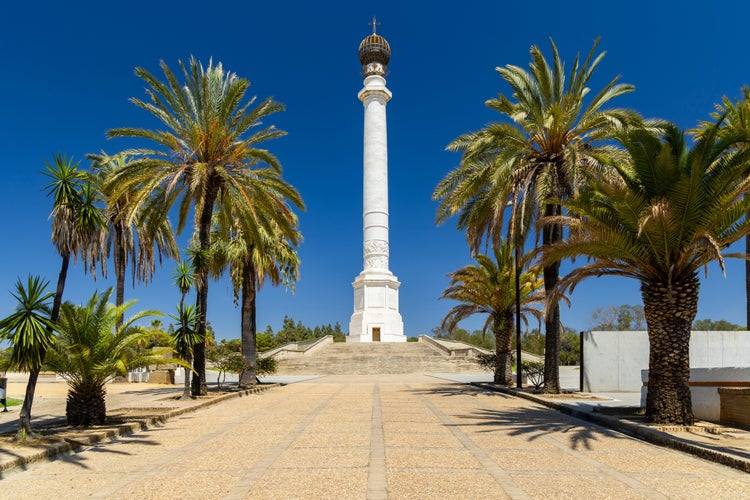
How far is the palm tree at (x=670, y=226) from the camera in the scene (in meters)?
11.0

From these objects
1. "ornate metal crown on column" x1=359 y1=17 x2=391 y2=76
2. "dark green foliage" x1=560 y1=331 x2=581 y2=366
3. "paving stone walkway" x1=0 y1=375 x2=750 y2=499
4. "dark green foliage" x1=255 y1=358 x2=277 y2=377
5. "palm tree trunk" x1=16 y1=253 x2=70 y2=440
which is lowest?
"dark green foliage" x1=560 y1=331 x2=581 y2=366

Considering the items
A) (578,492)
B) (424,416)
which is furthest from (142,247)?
(578,492)

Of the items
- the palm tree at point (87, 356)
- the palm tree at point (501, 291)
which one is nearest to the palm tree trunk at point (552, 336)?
the palm tree at point (501, 291)

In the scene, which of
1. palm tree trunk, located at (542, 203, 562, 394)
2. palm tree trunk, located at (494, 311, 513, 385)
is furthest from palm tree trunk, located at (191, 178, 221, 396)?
palm tree trunk, located at (494, 311, 513, 385)

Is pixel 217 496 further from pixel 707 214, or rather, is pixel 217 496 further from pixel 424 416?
pixel 707 214

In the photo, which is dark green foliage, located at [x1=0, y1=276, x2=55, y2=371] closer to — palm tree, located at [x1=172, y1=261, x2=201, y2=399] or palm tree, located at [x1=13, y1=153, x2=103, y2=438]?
palm tree, located at [x1=13, y1=153, x2=103, y2=438]

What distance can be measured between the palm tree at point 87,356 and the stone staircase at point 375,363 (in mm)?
26741

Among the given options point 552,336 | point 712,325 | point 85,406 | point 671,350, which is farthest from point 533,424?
point 712,325

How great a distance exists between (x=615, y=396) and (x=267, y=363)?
1315 centimetres

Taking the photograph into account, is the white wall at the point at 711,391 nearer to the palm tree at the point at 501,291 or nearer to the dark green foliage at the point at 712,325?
the palm tree at the point at 501,291

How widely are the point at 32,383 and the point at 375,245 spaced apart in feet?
139

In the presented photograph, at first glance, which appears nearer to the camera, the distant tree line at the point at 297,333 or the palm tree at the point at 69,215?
the palm tree at the point at 69,215

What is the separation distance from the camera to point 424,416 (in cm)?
1316

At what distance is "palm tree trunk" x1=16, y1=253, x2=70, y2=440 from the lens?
927 cm
